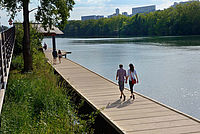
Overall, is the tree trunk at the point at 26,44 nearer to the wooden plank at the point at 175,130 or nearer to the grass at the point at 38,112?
the grass at the point at 38,112

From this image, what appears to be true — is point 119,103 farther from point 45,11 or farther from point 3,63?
point 45,11

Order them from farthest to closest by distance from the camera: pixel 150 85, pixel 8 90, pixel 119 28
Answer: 1. pixel 119 28
2. pixel 150 85
3. pixel 8 90

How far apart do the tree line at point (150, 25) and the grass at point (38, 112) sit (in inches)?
4144

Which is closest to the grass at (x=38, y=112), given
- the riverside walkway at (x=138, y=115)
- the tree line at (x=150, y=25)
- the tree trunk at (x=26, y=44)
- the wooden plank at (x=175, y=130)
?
the riverside walkway at (x=138, y=115)

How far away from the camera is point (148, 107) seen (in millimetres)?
9500

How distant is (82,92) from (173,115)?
4830 mm

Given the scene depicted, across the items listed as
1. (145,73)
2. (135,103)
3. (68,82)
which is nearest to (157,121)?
(135,103)

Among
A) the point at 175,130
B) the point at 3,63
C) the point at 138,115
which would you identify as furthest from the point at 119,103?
the point at 3,63

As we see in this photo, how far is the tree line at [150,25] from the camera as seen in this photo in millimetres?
111312

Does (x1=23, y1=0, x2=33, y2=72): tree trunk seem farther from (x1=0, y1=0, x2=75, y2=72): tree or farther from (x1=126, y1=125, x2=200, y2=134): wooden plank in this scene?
(x1=126, y1=125, x2=200, y2=134): wooden plank

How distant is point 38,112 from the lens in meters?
9.68

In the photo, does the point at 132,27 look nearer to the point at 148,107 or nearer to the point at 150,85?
the point at 150,85

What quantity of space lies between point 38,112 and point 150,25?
5035 inches

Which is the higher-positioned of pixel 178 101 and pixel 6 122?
pixel 6 122
